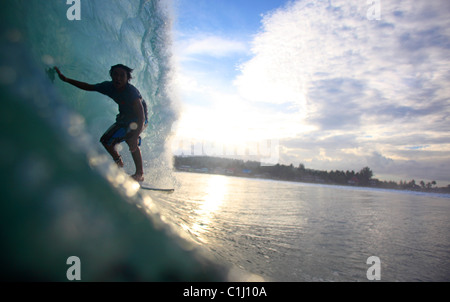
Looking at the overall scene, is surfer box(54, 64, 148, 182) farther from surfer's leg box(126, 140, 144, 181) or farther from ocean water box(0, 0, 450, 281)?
ocean water box(0, 0, 450, 281)

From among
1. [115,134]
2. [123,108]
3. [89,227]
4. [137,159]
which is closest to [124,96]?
[123,108]

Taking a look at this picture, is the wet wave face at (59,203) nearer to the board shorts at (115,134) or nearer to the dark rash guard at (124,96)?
the dark rash guard at (124,96)

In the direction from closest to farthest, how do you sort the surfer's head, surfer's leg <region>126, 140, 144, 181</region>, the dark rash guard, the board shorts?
1. the surfer's head
2. the dark rash guard
3. the board shorts
4. surfer's leg <region>126, 140, 144, 181</region>

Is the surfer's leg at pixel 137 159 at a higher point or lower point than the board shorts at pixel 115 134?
lower

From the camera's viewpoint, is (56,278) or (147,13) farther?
(147,13)

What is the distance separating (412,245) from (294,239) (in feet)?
7.54

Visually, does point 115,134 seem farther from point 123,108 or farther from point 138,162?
point 138,162

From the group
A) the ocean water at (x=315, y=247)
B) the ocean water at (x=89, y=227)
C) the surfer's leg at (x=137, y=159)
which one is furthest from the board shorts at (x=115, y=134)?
the ocean water at (x=315, y=247)

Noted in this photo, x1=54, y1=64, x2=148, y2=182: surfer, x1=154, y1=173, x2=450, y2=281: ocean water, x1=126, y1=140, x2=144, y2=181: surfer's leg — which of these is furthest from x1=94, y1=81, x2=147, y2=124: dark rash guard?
x1=154, y1=173, x2=450, y2=281: ocean water

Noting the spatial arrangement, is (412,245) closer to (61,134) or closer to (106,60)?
(61,134)

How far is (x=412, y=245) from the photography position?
13.8 ft

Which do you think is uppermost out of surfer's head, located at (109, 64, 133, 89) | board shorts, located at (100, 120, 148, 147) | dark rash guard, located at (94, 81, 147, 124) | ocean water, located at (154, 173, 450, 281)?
surfer's head, located at (109, 64, 133, 89)
